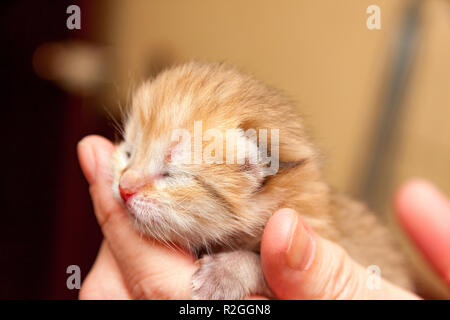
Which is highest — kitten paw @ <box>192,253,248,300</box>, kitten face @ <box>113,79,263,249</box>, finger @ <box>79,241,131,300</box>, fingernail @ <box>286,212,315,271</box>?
kitten face @ <box>113,79,263,249</box>

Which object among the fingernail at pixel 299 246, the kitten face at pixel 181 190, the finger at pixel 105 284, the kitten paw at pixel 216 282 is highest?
the kitten face at pixel 181 190

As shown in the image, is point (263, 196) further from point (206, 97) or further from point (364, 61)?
point (364, 61)

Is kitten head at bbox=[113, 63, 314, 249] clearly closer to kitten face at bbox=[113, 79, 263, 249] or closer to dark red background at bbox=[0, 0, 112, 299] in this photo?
kitten face at bbox=[113, 79, 263, 249]

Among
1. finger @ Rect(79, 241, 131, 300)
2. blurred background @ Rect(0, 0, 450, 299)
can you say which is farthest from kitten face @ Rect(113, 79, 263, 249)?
blurred background @ Rect(0, 0, 450, 299)

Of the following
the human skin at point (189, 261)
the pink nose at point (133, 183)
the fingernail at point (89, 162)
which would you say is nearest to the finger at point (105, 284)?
the human skin at point (189, 261)

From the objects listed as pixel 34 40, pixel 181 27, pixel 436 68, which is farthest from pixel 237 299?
pixel 181 27

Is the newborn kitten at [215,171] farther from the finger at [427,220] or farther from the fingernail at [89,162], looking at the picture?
the finger at [427,220]

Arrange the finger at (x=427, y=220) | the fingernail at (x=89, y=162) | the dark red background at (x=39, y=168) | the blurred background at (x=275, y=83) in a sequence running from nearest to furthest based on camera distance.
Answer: the fingernail at (x=89, y=162) < the finger at (x=427, y=220) < the blurred background at (x=275, y=83) < the dark red background at (x=39, y=168)

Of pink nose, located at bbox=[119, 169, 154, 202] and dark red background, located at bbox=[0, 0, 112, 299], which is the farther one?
dark red background, located at bbox=[0, 0, 112, 299]
